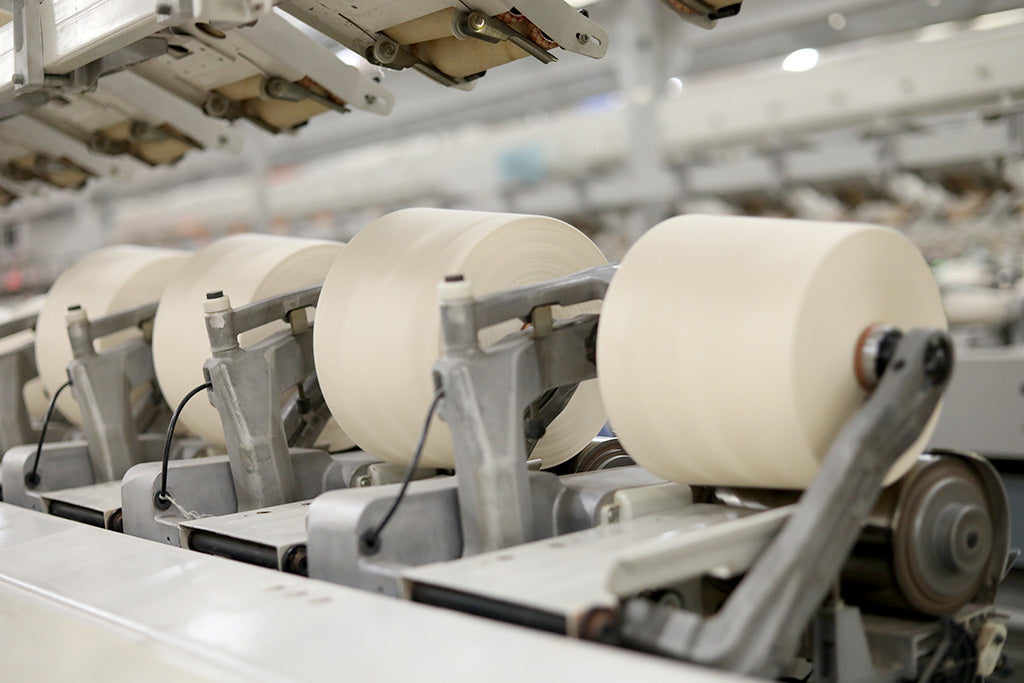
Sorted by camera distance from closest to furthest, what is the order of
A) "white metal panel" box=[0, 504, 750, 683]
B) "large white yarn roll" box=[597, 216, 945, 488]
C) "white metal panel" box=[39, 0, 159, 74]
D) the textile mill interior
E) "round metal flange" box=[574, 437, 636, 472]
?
1. "white metal panel" box=[0, 504, 750, 683]
2. the textile mill interior
3. "large white yarn roll" box=[597, 216, 945, 488]
4. "white metal panel" box=[39, 0, 159, 74]
5. "round metal flange" box=[574, 437, 636, 472]

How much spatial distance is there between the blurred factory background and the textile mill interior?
0.73 m

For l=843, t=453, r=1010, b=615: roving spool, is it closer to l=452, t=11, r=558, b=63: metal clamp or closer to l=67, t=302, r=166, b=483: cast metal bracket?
l=452, t=11, r=558, b=63: metal clamp

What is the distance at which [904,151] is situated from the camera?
4.92 metres

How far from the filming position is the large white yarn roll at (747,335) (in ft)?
4.33

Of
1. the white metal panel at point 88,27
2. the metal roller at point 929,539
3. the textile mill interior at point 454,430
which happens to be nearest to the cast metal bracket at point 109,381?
the textile mill interior at point 454,430

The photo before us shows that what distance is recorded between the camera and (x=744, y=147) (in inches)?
220

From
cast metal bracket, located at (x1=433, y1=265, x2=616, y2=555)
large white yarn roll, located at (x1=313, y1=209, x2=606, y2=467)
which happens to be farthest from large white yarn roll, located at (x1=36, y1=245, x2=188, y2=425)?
Result: cast metal bracket, located at (x1=433, y1=265, x2=616, y2=555)

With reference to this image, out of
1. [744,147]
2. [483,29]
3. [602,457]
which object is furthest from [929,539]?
[744,147]

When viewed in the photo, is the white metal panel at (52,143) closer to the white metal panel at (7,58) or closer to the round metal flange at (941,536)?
the white metal panel at (7,58)

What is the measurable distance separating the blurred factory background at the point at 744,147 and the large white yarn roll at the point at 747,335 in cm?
140

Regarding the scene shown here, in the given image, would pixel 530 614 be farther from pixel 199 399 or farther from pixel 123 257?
pixel 123 257

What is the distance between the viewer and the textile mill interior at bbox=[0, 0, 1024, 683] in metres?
1.13

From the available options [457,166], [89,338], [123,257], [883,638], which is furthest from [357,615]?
[457,166]

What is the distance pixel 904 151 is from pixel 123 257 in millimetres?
3718
